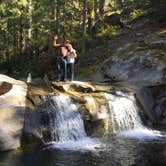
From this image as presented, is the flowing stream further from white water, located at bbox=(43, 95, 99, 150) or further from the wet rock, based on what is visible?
the wet rock

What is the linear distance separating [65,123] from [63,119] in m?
0.21

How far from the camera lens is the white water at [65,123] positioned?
17219 millimetres

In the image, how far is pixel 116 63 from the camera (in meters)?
24.9

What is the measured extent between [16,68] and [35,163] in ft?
71.2

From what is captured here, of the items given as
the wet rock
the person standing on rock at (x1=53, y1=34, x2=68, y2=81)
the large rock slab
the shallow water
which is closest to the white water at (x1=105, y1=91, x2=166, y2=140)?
the wet rock

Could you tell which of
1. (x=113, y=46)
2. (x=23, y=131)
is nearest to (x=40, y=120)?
(x=23, y=131)

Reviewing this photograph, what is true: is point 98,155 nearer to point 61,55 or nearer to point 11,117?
point 11,117

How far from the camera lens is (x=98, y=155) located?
14891 mm

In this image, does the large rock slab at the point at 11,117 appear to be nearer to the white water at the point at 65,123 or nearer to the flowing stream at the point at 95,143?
the flowing stream at the point at 95,143

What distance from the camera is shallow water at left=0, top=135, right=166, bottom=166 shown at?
14219 mm

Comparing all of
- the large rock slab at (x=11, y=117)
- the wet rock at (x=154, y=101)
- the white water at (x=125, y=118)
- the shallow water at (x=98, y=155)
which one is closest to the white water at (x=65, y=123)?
the shallow water at (x=98, y=155)

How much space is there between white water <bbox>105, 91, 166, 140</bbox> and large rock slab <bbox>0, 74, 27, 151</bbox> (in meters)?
4.47

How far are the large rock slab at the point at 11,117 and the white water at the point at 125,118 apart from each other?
14.7 ft

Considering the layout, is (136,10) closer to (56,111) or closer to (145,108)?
(145,108)
